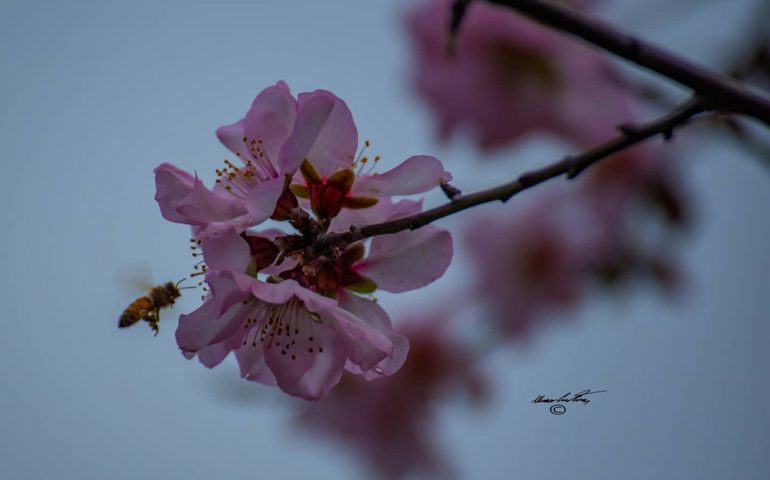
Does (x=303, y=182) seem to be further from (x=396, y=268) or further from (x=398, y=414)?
(x=398, y=414)

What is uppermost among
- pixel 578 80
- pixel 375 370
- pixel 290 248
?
pixel 290 248

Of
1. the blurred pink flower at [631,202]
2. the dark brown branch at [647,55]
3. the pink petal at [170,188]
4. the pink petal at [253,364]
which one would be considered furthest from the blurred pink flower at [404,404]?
the dark brown branch at [647,55]

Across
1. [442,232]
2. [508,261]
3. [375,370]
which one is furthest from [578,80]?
[375,370]

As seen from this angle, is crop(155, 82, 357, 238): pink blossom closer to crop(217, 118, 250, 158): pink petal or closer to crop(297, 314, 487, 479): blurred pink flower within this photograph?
crop(217, 118, 250, 158): pink petal

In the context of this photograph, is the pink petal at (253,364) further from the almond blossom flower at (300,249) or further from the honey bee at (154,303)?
the honey bee at (154,303)

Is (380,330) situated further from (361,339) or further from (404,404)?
(404,404)

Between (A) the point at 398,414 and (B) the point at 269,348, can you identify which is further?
(A) the point at 398,414
